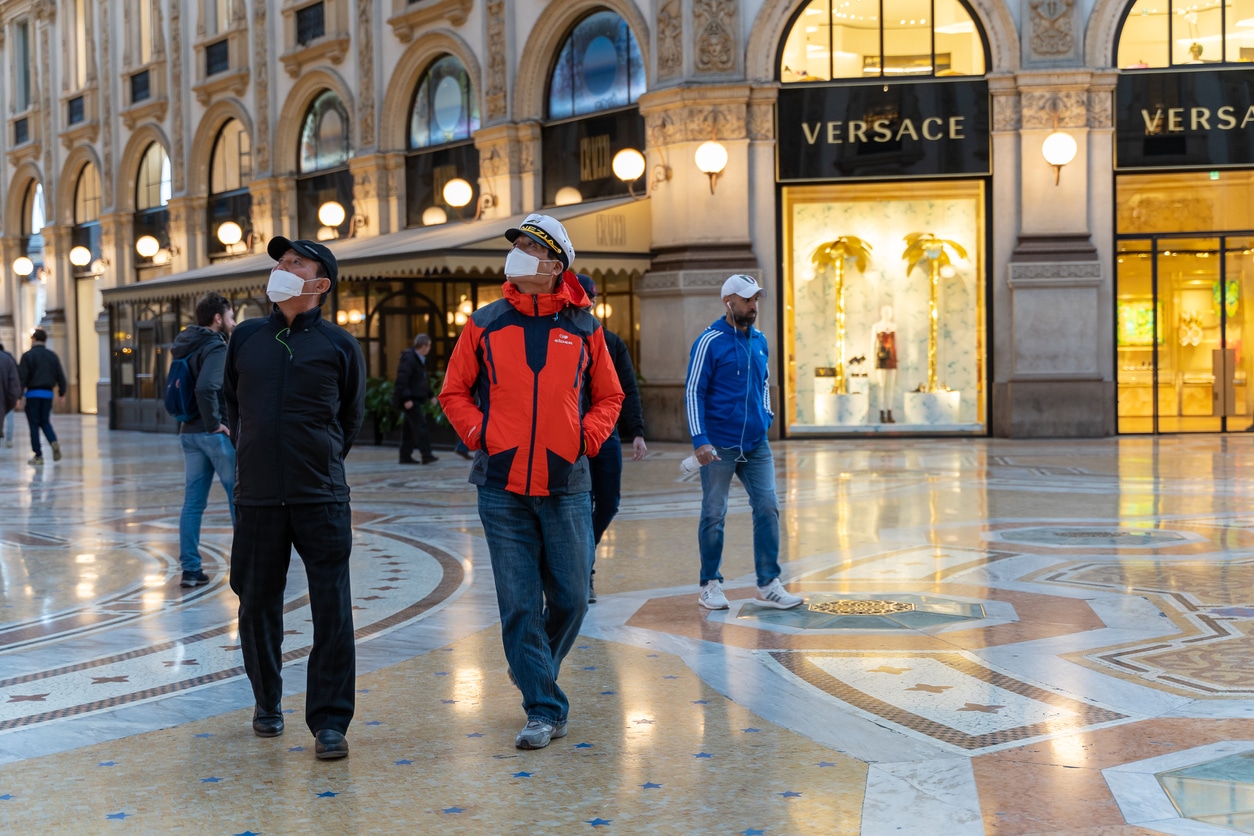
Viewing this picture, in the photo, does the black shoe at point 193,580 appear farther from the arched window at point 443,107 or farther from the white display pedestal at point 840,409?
the arched window at point 443,107

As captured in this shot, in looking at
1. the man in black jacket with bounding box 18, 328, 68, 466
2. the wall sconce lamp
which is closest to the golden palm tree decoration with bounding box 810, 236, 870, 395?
the wall sconce lamp

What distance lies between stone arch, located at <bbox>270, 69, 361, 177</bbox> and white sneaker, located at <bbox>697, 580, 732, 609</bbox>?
21400 millimetres

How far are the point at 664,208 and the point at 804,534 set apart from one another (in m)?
11.2

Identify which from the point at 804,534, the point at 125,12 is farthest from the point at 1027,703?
the point at 125,12

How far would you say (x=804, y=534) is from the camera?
10648mm

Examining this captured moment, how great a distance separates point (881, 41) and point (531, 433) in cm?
1715

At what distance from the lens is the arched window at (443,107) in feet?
83.0

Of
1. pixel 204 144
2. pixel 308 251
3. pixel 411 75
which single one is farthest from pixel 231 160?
pixel 308 251

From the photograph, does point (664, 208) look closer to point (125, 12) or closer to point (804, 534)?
point (804, 534)

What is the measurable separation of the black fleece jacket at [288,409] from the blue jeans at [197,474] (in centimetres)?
396

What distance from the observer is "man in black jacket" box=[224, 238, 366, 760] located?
5184 mm

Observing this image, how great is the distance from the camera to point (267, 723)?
533 centimetres

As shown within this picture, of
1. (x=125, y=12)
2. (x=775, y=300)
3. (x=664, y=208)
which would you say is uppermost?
(x=125, y=12)

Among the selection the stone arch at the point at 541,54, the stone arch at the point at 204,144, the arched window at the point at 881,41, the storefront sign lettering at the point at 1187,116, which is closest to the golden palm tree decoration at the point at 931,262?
the arched window at the point at 881,41
